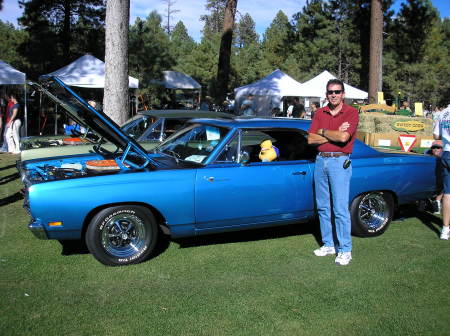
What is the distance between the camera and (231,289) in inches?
159

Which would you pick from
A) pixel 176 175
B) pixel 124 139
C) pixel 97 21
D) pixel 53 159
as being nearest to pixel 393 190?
pixel 176 175

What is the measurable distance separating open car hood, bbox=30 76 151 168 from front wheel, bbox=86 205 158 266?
→ 565 millimetres

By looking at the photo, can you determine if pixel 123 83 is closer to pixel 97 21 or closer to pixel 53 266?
pixel 53 266

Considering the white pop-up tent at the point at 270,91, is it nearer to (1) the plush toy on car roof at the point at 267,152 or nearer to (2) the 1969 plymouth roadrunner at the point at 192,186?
(2) the 1969 plymouth roadrunner at the point at 192,186

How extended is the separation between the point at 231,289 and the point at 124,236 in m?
1.20

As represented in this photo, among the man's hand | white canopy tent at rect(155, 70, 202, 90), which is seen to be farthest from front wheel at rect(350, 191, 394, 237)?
white canopy tent at rect(155, 70, 202, 90)

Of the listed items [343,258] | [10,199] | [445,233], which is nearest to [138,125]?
[10,199]

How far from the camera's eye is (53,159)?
18.2 feet

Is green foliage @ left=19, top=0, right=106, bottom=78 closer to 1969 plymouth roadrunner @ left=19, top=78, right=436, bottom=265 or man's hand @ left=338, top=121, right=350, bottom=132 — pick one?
1969 plymouth roadrunner @ left=19, top=78, right=436, bottom=265

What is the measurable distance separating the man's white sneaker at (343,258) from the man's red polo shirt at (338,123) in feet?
3.45

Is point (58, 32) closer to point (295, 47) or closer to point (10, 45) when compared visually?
point (10, 45)

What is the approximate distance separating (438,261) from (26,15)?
85.5 feet

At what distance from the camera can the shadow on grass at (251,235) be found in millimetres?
5343

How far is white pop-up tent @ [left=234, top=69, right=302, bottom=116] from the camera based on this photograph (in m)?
22.0
